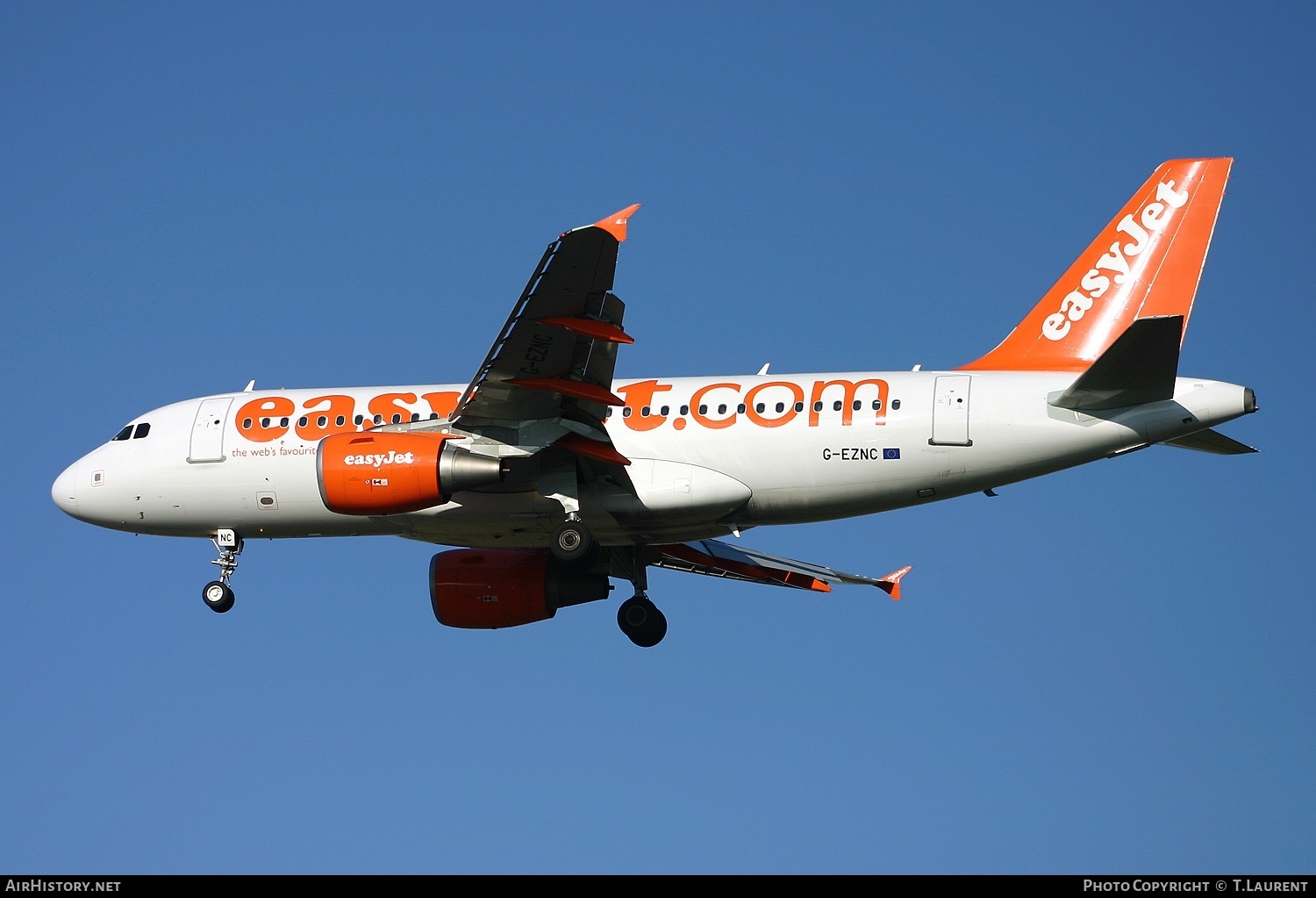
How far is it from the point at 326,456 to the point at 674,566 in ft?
27.1

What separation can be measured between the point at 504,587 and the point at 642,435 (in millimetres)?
4813

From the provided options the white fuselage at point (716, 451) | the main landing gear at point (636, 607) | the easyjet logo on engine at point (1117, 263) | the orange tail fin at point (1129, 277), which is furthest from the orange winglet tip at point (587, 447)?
the easyjet logo on engine at point (1117, 263)

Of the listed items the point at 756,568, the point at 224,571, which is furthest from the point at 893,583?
the point at 224,571

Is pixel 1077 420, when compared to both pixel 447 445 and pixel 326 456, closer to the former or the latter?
pixel 447 445

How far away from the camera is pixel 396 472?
2470 centimetres

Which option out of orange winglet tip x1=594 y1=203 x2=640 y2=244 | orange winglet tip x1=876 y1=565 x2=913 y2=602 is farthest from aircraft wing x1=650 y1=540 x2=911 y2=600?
orange winglet tip x1=594 y1=203 x2=640 y2=244

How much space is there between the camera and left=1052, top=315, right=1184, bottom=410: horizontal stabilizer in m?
23.0

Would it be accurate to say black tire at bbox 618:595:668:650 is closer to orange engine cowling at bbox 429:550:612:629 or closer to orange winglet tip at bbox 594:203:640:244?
orange engine cowling at bbox 429:550:612:629

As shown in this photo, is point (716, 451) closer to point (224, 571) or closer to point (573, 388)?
point (573, 388)

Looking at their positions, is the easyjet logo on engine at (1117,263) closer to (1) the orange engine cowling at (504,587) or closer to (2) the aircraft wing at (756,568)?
(2) the aircraft wing at (756,568)

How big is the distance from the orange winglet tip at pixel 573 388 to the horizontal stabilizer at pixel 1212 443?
8.71 metres

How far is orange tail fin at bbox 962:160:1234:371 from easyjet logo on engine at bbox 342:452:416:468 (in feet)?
31.1

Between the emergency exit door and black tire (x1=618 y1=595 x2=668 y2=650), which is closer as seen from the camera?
the emergency exit door
